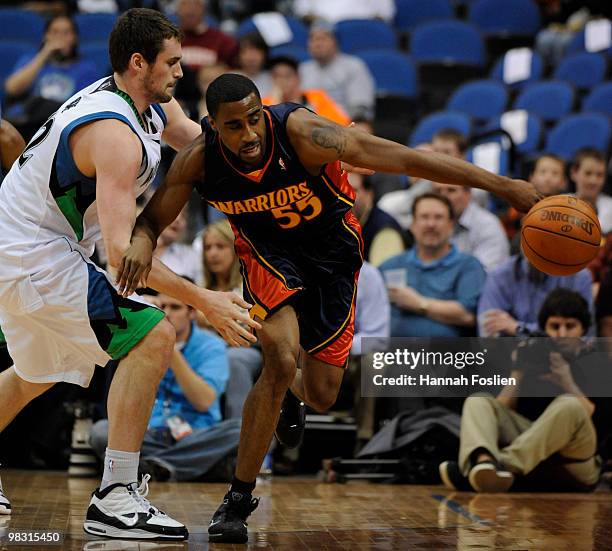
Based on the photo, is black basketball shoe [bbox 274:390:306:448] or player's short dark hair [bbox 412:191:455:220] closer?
black basketball shoe [bbox 274:390:306:448]

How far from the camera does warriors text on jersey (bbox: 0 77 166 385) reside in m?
4.04

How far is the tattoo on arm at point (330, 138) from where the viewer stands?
4004 millimetres

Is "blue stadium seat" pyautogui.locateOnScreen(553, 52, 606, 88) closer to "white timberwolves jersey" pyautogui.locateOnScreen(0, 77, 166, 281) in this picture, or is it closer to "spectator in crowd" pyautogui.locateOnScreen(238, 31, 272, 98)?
"spectator in crowd" pyautogui.locateOnScreen(238, 31, 272, 98)

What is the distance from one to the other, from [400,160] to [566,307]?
250 centimetres

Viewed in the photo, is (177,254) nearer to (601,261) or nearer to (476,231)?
(476,231)

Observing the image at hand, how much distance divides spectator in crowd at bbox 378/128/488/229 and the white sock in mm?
4236

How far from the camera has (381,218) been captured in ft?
24.8

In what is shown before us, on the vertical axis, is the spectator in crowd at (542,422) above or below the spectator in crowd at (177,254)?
below

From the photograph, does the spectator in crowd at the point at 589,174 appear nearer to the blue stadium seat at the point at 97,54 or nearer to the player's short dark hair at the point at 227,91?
the player's short dark hair at the point at 227,91

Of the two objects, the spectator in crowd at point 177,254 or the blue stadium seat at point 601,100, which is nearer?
the spectator in crowd at point 177,254

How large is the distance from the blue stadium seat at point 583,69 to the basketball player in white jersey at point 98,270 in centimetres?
749

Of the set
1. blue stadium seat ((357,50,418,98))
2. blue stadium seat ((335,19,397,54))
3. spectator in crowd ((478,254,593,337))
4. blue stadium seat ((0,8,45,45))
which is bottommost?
spectator in crowd ((478,254,593,337))

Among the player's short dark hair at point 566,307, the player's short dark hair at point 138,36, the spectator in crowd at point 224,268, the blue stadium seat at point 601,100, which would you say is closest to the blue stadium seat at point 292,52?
the blue stadium seat at point 601,100

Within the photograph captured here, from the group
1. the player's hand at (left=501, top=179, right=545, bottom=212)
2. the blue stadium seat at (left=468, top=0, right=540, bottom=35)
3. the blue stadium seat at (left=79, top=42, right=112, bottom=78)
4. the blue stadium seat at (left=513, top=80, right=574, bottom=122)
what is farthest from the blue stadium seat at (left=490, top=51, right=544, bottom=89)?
the player's hand at (left=501, top=179, right=545, bottom=212)
